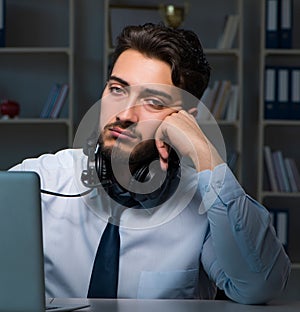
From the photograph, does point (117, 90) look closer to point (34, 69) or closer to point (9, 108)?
point (9, 108)

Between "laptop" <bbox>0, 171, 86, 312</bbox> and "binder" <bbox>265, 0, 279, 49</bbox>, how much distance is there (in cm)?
312

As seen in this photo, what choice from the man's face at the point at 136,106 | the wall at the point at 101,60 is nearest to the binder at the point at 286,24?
the wall at the point at 101,60

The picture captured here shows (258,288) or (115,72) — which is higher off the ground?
(115,72)

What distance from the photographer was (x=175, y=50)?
69.9 inches

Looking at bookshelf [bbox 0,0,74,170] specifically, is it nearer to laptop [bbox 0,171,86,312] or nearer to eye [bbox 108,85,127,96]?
eye [bbox 108,85,127,96]

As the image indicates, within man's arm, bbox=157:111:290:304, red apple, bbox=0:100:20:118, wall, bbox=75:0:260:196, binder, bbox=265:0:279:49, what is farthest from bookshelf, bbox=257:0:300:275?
man's arm, bbox=157:111:290:304

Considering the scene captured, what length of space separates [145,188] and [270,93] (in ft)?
8.07

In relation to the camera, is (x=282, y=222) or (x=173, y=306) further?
(x=282, y=222)

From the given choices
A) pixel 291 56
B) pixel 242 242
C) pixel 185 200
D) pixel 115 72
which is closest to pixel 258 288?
pixel 242 242

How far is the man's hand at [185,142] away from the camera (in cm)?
159

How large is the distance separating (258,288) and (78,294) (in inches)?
16.0

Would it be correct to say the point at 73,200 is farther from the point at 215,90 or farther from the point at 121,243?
the point at 215,90

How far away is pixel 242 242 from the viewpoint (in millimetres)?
1522

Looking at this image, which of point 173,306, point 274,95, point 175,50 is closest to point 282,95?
point 274,95
